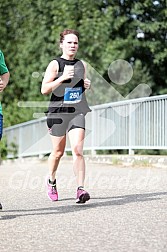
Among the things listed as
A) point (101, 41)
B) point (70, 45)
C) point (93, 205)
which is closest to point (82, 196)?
point (93, 205)

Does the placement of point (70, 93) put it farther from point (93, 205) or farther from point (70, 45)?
point (93, 205)

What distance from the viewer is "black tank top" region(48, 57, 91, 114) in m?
A: 8.22

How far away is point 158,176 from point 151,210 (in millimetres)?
4526

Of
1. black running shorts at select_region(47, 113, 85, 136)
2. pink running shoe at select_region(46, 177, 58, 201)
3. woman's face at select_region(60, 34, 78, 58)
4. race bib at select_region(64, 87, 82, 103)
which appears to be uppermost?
woman's face at select_region(60, 34, 78, 58)

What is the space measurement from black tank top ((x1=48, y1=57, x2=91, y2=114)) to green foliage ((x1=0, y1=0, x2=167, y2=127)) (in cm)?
1823

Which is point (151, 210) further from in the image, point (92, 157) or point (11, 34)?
point (11, 34)

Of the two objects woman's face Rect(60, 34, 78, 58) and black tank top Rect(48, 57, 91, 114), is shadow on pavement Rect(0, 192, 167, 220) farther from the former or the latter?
woman's face Rect(60, 34, 78, 58)

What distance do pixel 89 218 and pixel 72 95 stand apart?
5.60 ft

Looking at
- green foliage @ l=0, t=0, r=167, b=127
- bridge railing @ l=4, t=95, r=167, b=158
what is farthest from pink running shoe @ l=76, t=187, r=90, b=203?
green foliage @ l=0, t=0, r=167, b=127

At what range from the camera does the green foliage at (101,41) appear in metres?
27.9

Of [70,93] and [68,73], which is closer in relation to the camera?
[68,73]

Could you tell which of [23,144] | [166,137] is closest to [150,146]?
[166,137]

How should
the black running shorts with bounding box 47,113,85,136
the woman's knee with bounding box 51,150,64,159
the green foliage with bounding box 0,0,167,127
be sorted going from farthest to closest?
the green foliage with bounding box 0,0,167,127
the woman's knee with bounding box 51,150,64,159
the black running shorts with bounding box 47,113,85,136

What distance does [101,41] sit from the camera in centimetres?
2816
